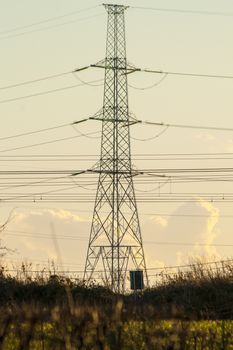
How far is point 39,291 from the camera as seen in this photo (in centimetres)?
4972

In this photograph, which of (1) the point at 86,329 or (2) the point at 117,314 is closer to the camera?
(2) the point at 117,314

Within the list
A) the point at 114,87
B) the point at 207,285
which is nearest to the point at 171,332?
the point at 207,285

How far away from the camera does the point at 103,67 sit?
62.5m

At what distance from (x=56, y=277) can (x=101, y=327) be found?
1405 inches

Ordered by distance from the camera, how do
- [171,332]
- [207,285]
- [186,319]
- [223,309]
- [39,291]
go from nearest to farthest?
[171,332], [186,319], [223,309], [207,285], [39,291]

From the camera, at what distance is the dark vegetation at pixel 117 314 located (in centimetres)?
1459

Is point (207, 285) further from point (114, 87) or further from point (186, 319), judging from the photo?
point (186, 319)

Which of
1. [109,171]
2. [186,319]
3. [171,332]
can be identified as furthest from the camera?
[109,171]

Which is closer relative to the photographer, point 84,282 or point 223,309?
point 223,309

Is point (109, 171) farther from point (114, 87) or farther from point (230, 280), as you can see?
point (230, 280)

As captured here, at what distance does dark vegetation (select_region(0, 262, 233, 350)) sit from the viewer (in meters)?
14.6

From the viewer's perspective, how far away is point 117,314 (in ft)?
44.9

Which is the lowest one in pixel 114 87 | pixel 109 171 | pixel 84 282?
pixel 84 282

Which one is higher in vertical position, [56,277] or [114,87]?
[114,87]
